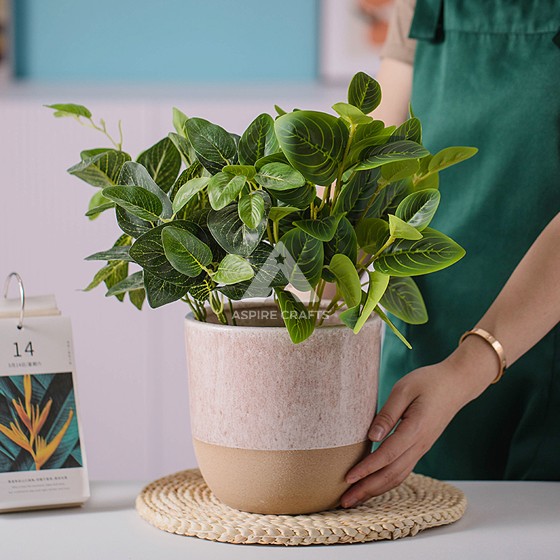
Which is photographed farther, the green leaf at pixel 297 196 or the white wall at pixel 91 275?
the white wall at pixel 91 275

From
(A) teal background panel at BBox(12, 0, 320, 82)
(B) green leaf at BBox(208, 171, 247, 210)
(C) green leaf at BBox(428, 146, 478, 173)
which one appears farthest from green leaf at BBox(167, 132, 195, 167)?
(A) teal background panel at BBox(12, 0, 320, 82)

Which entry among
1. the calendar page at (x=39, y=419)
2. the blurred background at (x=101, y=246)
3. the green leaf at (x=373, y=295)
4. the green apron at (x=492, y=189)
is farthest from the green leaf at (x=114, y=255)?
the blurred background at (x=101, y=246)

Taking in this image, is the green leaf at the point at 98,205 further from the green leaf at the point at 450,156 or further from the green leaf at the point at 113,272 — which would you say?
the green leaf at the point at 450,156

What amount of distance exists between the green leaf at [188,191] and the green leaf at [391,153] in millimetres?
123

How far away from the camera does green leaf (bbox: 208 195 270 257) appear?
70cm

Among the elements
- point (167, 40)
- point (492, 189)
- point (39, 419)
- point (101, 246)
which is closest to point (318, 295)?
point (39, 419)

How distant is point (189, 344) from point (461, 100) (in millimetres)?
627

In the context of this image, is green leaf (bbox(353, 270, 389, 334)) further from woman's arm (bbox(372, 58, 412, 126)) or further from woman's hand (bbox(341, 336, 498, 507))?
woman's arm (bbox(372, 58, 412, 126))

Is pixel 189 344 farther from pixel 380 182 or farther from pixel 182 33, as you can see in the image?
pixel 182 33

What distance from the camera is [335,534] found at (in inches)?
29.3

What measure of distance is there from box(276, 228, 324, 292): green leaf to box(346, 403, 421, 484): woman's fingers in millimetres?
182

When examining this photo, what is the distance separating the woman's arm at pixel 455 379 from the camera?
80 cm

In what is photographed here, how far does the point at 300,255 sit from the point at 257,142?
0.32ft

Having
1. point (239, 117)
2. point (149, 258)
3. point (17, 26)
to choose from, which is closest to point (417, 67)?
point (149, 258)
